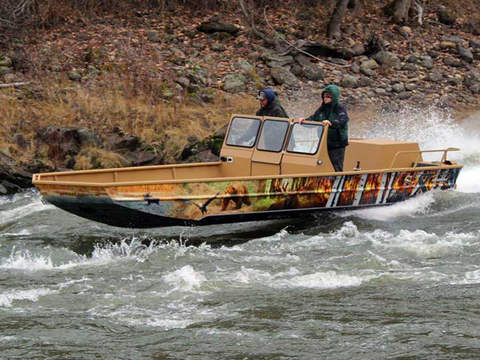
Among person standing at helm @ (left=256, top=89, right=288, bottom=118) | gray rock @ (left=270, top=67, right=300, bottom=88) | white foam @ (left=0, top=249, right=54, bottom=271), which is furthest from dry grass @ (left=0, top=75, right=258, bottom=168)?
white foam @ (left=0, top=249, right=54, bottom=271)

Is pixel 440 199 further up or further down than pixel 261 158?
further down

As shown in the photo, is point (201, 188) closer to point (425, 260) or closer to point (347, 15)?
point (425, 260)

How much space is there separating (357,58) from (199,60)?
5.13 meters

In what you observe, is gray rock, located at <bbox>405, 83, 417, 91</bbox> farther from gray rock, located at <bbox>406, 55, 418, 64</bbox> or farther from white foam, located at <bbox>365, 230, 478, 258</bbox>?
white foam, located at <bbox>365, 230, 478, 258</bbox>

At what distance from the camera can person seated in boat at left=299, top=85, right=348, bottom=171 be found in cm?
1213

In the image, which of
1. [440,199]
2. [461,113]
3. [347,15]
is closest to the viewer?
[440,199]

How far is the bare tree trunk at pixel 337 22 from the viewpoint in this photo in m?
25.2

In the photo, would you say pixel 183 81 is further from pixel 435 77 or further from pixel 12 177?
pixel 435 77

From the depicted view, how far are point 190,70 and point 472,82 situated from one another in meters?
8.62

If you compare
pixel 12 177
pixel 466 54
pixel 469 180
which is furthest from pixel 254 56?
pixel 12 177

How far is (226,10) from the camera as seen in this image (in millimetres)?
25969

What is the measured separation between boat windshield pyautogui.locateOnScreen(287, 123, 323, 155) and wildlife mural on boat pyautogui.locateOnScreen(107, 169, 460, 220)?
25.9 inches

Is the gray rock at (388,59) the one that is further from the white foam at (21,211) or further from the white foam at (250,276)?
the white foam at (250,276)

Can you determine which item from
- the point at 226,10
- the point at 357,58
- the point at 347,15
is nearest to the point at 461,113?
the point at 357,58
